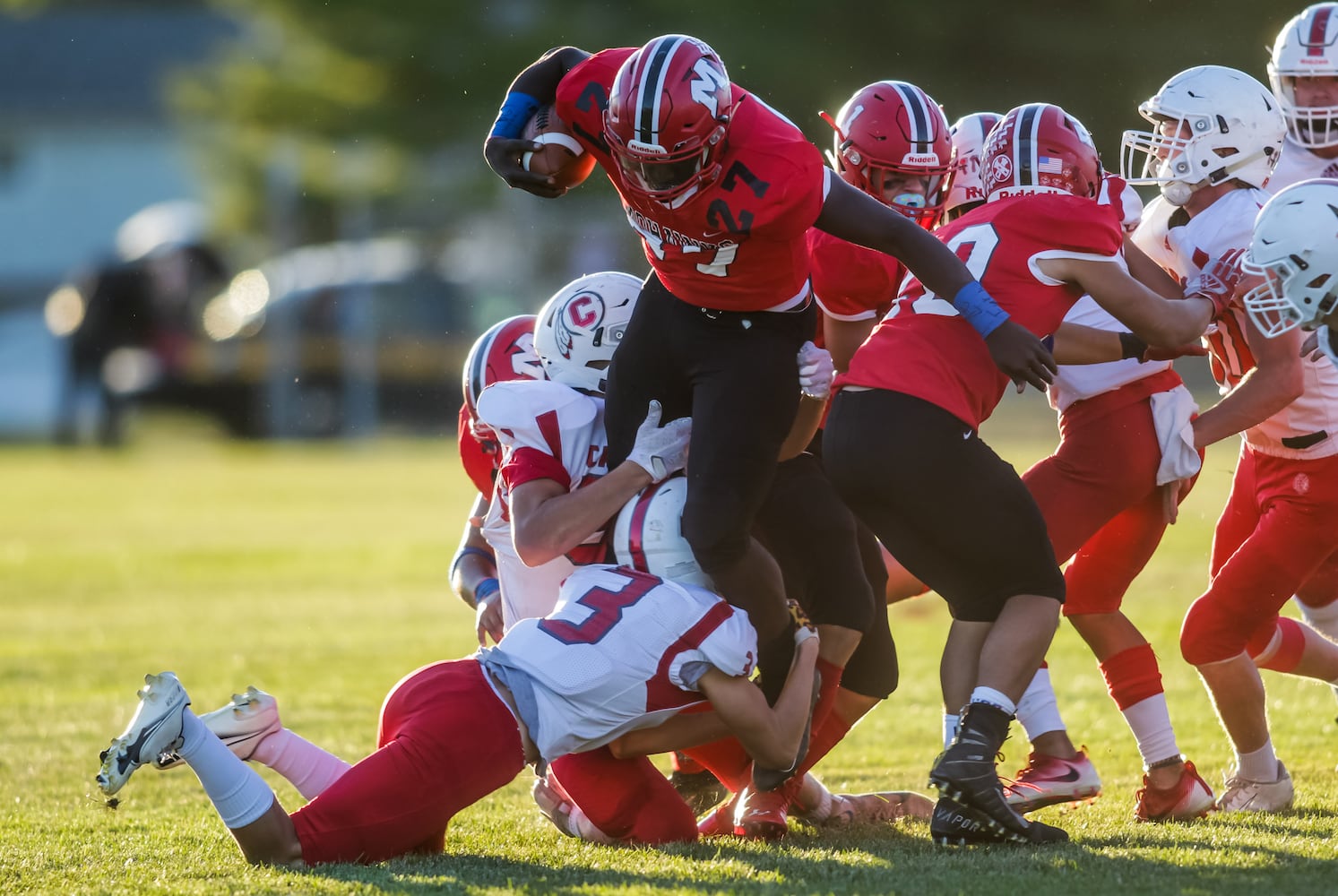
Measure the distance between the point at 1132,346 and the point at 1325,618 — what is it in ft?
4.87

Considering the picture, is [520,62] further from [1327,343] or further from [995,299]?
[1327,343]

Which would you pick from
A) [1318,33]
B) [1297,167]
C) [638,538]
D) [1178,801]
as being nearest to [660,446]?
[638,538]

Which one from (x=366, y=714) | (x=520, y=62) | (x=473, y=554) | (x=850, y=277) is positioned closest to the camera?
(x=850, y=277)

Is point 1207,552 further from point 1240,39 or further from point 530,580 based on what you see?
point 1240,39

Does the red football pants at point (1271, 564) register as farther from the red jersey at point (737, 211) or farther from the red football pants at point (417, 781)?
the red football pants at point (417, 781)

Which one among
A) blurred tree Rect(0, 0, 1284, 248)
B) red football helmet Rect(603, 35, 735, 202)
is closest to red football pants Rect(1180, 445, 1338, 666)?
red football helmet Rect(603, 35, 735, 202)

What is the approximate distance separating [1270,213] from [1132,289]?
39 cm

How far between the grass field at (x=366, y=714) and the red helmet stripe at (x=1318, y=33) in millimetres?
2188

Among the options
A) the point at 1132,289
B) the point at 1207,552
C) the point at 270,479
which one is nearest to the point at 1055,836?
the point at 1132,289

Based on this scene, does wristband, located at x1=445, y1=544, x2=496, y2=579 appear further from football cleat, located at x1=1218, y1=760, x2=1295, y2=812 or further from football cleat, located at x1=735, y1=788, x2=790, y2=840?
football cleat, located at x1=1218, y1=760, x2=1295, y2=812

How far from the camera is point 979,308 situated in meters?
4.00

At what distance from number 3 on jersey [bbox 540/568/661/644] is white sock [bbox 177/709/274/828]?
77cm

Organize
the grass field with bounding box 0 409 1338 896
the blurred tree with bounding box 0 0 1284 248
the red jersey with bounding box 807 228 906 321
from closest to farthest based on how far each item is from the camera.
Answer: the grass field with bounding box 0 409 1338 896 → the red jersey with bounding box 807 228 906 321 → the blurred tree with bounding box 0 0 1284 248

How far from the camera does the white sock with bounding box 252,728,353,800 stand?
13.7 ft
